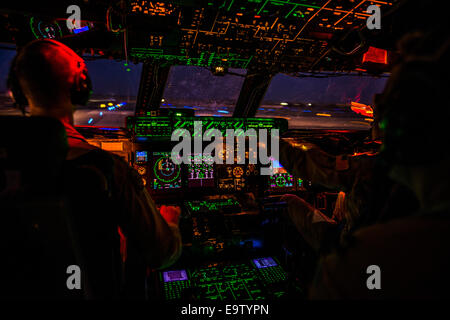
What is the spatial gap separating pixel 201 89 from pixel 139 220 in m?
2.21

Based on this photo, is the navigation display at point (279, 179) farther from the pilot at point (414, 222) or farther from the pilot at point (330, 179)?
the pilot at point (414, 222)

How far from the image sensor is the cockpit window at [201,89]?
107 inches

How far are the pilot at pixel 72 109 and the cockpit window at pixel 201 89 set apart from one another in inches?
68.5

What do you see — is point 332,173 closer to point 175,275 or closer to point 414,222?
point 414,222

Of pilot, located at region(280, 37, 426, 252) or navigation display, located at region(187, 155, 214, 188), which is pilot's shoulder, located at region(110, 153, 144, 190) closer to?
pilot, located at region(280, 37, 426, 252)

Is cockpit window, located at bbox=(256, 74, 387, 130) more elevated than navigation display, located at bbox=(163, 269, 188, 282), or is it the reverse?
cockpit window, located at bbox=(256, 74, 387, 130)

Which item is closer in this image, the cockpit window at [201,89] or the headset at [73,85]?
the headset at [73,85]

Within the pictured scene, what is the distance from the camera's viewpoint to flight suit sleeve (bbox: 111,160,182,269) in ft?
3.00

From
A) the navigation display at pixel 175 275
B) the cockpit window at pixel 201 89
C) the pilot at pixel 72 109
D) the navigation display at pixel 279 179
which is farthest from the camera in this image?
the cockpit window at pixel 201 89

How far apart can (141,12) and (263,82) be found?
60.3 inches

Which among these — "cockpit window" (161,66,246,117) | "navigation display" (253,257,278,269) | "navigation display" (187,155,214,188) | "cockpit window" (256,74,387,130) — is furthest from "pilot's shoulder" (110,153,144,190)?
"cockpit window" (256,74,387,130)

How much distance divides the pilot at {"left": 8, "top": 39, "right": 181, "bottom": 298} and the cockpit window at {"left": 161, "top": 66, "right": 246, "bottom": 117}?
174cm

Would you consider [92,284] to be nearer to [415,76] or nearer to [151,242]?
[151,242]

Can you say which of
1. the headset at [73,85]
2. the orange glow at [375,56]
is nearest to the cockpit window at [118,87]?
the headset at [73,85]
